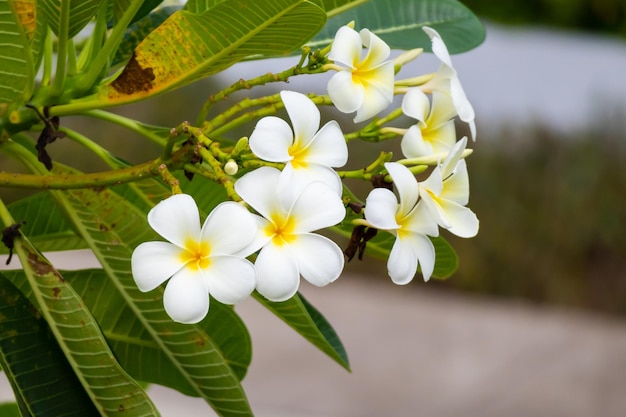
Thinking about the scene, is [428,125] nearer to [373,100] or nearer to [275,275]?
[373,100]

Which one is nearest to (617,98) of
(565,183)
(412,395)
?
(565,183)

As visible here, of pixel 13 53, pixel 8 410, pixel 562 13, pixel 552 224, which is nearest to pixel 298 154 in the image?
pixel 13 53

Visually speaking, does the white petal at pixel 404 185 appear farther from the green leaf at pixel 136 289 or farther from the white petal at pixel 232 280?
the green leaf at pixel 136 289

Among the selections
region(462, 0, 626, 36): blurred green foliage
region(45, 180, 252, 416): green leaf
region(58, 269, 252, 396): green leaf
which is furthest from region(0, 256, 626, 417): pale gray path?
region(462, 0, 626, 36): blurred green foliage

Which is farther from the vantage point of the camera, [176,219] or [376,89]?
[376,89]

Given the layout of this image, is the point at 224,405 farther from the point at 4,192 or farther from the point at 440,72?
the point at 4,192

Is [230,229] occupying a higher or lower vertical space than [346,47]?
lower
